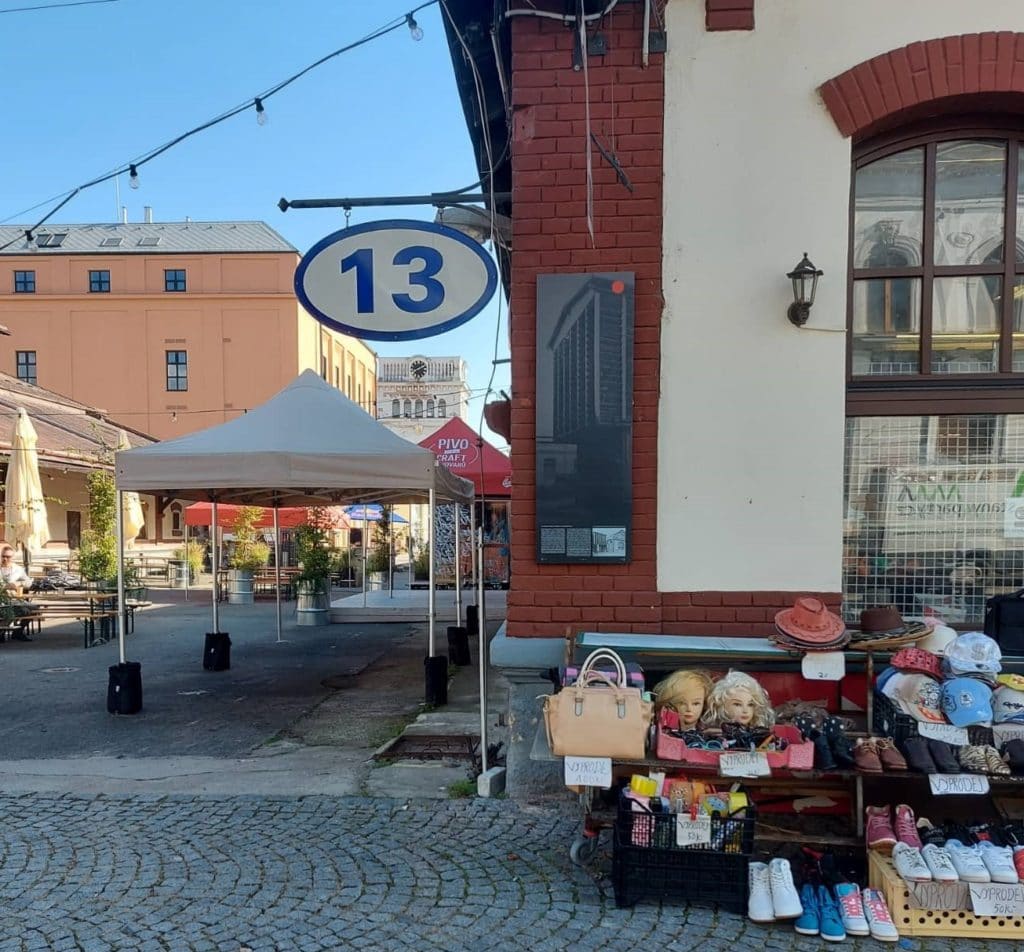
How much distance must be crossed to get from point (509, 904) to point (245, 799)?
6.21ft

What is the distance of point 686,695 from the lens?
11.3ft

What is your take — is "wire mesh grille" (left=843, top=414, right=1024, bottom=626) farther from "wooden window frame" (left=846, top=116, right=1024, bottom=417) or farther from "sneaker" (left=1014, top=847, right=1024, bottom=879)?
"sneaker" (left=1014, top=847, right=1024, bottom=879)

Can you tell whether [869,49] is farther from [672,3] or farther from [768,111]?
[672,3]

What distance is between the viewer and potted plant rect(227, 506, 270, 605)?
16469mm

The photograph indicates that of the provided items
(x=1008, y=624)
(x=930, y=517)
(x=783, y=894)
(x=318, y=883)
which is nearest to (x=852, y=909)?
(x=783, y=894)

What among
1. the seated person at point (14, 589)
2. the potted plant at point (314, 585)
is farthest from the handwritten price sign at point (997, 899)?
the seated person at point (14, 589)

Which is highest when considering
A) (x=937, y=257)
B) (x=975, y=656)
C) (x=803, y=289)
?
(x=937, y=257)

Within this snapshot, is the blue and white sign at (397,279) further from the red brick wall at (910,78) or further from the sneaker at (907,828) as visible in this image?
the sneaker at (907,828)

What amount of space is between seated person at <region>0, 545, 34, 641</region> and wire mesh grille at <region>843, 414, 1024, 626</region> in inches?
430

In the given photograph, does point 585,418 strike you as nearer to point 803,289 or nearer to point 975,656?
point 803,289

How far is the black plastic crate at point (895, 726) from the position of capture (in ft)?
10.6

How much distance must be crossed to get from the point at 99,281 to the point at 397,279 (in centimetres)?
3865

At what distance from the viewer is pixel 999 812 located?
3662 millimetres

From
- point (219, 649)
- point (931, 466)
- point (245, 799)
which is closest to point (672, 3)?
point (931, 466)
